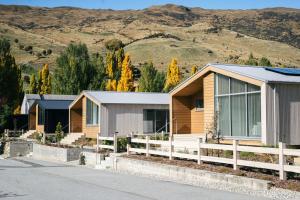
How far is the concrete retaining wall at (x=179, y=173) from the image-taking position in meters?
14.9

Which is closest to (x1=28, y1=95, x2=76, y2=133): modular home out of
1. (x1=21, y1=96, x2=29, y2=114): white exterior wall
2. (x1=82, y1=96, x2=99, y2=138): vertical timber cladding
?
(x1=82, y1=96, x2=99, y2=138): vertical timber cladding

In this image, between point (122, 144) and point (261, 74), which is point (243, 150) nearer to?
point (261, 74)

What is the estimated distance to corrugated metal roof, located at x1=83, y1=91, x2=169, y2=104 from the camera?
37294 mm

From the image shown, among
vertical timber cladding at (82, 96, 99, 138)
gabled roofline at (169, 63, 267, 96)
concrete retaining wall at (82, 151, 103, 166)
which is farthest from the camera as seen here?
vertical timber cladding at (82, 96, 99, 138)

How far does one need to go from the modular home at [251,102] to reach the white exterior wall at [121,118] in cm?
859

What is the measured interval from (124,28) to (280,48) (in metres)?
70.0

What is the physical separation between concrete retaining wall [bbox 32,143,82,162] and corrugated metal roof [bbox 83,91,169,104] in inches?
230

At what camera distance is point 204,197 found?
14.0 meters

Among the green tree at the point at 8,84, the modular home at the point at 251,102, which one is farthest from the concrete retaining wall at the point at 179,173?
the green tree at the point at 8,84

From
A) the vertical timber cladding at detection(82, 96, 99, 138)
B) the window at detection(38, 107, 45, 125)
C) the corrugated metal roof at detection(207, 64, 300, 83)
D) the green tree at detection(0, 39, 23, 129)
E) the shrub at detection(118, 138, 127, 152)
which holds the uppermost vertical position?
the green tree at detection(0, 39, 23, 129)

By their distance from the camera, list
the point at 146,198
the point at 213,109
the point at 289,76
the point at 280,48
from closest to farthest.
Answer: the point at 146,198, the point at 289,76, the point at 213,109, the point at 280,48

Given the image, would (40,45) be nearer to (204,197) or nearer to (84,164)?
(84,164)

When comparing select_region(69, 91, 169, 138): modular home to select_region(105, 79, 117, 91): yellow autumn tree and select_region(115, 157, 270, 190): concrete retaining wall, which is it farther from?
select_region(105, 79, 117, 91): yellow autumn tree

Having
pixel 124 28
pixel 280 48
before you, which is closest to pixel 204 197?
pixel 280 48
